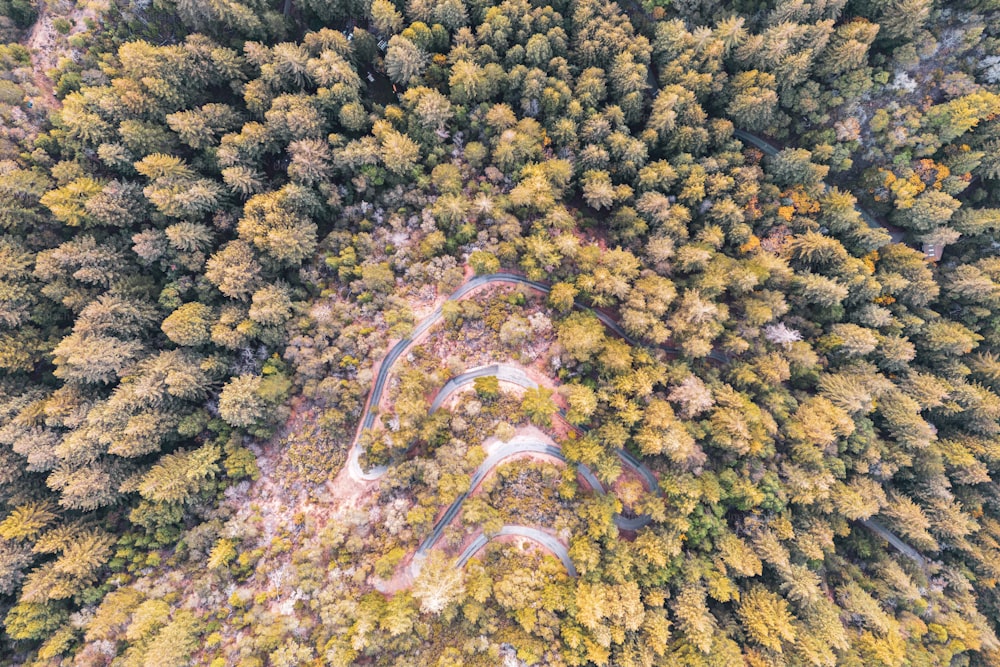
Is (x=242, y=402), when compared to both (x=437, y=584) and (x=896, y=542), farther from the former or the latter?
(x=896, y=542)

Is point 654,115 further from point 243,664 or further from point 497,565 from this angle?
point 243,664

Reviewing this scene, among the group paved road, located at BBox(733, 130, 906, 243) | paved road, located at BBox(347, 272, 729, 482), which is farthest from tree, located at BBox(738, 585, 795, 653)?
paved road, located at BBox(733, 130, 906, 243)

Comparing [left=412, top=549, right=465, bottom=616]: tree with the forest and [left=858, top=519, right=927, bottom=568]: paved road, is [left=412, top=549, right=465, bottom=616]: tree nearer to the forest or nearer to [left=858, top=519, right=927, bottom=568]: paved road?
the forest

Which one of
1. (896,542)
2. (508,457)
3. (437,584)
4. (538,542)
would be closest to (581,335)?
(508,457)

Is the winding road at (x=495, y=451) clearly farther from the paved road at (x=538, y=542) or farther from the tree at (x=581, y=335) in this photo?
the tree at (x=581, y=335)

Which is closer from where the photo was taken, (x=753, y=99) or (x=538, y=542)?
(x=538, y=542)

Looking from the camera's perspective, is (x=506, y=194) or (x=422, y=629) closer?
→ (x=422, y=629)

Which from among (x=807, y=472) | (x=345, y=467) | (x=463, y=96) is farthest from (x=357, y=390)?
(x=807, y=472)
